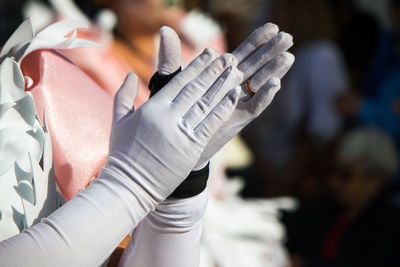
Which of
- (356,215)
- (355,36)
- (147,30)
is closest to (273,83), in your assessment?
(147,30)

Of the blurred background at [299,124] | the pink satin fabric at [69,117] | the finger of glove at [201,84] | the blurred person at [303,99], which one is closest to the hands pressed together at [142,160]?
the finger of glove at [201,84]

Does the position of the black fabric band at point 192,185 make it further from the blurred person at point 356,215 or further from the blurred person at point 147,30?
the blurred person at point 356,215

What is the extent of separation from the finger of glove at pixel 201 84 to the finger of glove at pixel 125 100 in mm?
64

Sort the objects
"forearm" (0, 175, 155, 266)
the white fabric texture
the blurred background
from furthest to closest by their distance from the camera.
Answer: the white fabric texture < the blurred background < "forearm" (0, 175, 155, 266)

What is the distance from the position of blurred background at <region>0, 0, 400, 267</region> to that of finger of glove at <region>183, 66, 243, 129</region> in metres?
0.66

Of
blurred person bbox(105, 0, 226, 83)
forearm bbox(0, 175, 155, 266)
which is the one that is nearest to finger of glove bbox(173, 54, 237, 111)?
forearm bbox(0, 175, 155, 266)

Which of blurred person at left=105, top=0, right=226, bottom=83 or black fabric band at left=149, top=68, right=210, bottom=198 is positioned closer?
black fabric band at left=149, top=68, right=210, bottom=198

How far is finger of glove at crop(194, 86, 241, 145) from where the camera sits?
0.73 metres

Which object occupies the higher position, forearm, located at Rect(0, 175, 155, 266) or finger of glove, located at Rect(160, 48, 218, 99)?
finger of glove, located at Rect(160, 48, 218, 99)

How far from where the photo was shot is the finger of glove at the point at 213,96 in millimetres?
736

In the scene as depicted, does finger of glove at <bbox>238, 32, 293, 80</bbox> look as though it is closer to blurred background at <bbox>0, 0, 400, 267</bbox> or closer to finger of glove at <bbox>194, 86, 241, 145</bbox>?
finger of glove at <bbox>194, 86, 241, 145</bbox>

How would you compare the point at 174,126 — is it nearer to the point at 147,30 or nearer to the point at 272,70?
the point at 272,70

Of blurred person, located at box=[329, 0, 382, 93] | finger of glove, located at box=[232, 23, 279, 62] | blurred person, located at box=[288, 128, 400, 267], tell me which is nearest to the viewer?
finger of glove, located at box=[232, 23, 279, 62]

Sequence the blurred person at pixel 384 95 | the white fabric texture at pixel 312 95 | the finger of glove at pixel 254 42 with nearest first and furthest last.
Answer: the finger of glove at pixel 254 42 → the blurred person at pixel 384 95 → the white fabric texture at pixel 312 95
